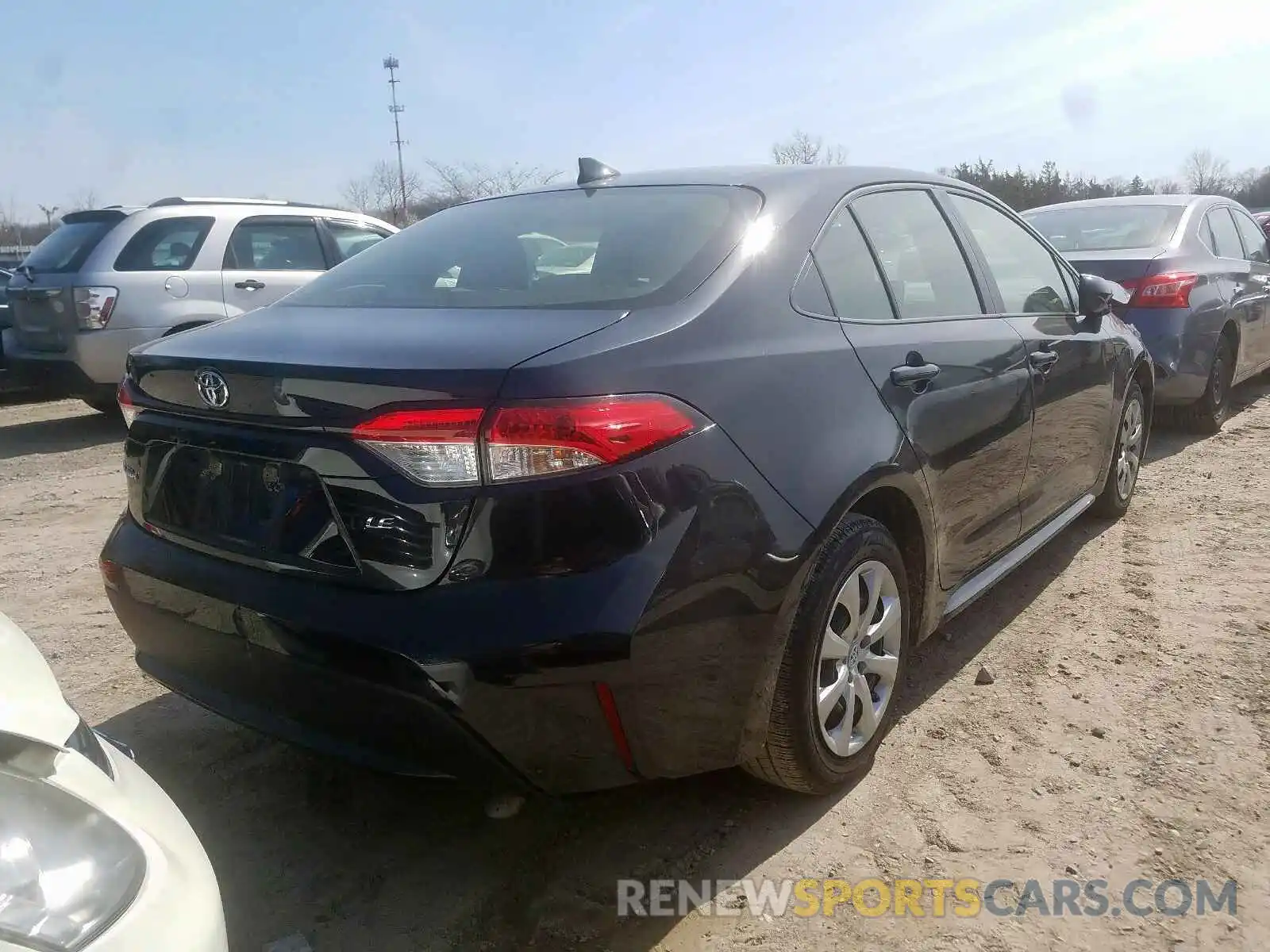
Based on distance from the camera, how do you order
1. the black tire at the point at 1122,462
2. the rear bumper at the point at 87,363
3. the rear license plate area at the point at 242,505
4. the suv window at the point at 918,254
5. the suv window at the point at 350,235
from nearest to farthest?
the rear license plate area at the point at 242,505 < the suv window at the point at 918,254 < the black tire at the point at 1122,462 < the rear bumper at the point at 87,363 < the suv window at the point at 350,235

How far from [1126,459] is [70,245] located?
23.7ft

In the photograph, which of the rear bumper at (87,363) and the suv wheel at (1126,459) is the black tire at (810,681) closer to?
the suv wheel at (1126,459)

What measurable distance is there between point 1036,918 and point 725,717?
793mm

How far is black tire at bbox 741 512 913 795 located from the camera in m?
2.33

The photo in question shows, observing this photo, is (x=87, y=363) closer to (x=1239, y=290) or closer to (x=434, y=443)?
(x=434, y=443)

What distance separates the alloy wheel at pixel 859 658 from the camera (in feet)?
8.19

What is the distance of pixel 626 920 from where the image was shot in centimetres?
220

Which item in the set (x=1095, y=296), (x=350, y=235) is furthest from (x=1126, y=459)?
(x=350, y=235)

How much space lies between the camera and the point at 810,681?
93.7 inches

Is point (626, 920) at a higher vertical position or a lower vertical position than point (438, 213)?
lower

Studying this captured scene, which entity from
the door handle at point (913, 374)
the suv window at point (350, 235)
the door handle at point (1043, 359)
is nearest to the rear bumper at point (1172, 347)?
the door handle at point (1043, 359)

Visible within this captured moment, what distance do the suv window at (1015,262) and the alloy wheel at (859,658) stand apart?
135 centimetres

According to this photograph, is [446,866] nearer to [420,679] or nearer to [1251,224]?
[420,679]

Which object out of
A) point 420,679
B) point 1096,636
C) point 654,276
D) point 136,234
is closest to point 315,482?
point 420,679
